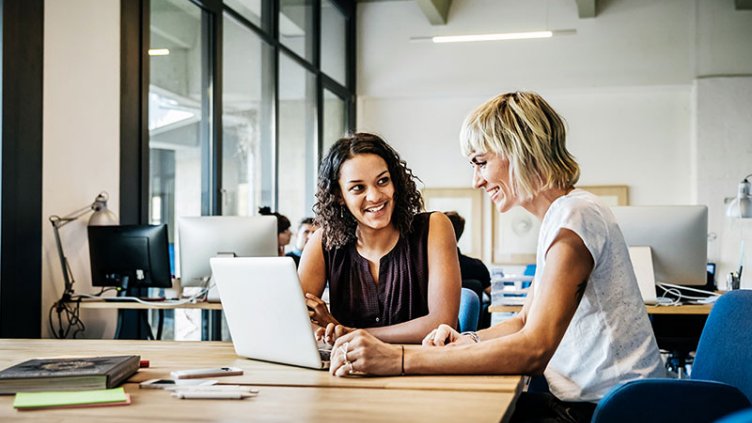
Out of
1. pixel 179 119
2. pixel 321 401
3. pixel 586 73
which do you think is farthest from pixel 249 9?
pixel 321 401

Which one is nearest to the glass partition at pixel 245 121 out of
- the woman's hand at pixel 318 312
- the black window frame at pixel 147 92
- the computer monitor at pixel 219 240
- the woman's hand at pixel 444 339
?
the black window frame at pixel 147 92

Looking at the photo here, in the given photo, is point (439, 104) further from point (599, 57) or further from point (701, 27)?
point (701, 27)

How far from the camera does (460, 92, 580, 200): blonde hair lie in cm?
185

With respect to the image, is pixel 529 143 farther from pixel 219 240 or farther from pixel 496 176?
pixel 219 240

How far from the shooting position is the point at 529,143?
1.85 metres

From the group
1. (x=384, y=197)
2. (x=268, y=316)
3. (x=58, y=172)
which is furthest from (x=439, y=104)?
(x=268, y=316)

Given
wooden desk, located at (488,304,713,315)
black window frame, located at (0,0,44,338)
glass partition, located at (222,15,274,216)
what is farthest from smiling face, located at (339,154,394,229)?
glass partition, located at (222,15,274,216)

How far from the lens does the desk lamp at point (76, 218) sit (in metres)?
4.18

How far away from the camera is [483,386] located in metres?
1.59

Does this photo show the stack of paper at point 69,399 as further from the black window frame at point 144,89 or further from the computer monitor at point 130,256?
the black window frame at point 144,89

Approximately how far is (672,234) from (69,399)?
118 inches

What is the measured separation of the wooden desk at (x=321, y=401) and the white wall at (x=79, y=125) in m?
2.62

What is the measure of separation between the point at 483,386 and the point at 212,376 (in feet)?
1.88

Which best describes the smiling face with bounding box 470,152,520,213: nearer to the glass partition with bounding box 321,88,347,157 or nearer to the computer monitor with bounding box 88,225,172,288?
the computer monitor with bounding box 88,225,172,288
